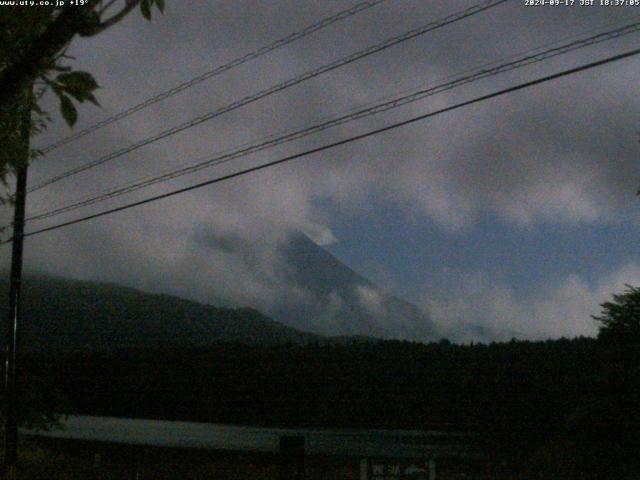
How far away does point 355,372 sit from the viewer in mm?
52812

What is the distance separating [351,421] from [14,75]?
2224 inches

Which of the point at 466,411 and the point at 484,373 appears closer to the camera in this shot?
the point at 484,373

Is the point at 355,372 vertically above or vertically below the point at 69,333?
below

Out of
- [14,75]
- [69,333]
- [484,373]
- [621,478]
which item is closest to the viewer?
[14,75]

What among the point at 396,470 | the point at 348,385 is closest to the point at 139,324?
the point at 348,385

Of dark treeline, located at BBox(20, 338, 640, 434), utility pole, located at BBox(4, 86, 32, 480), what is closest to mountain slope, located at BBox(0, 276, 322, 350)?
dark treeline, located at BBox(20, 338, 640, 434)

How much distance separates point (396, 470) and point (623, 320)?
983cm

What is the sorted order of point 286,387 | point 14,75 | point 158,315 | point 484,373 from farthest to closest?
point 158,315
point 286,387
point 484,373
point 14,75

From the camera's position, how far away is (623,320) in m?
17.0

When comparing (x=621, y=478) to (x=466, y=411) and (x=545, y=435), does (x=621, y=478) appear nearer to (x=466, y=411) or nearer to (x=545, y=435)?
(x=545, y=435)

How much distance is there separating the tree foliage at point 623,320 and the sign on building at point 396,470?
9291 millimetres

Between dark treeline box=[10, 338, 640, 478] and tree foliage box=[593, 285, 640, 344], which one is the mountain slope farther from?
tree foliage box=[593, 285, 640, 344]

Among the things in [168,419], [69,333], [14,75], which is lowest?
[168,419]

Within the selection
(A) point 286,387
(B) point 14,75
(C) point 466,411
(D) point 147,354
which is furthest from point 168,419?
(B) point 14,75
